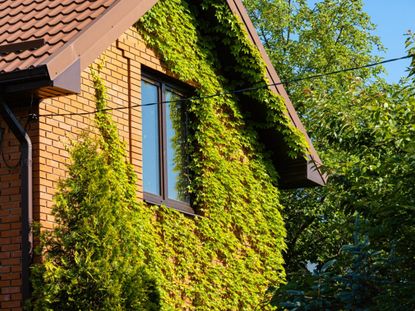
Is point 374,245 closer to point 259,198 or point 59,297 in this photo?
point 59,297

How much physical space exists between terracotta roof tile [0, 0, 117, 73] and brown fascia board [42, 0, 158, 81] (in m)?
0.09

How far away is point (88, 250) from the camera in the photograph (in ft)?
30.1

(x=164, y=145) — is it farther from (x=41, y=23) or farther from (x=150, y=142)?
(x=41, y=23)

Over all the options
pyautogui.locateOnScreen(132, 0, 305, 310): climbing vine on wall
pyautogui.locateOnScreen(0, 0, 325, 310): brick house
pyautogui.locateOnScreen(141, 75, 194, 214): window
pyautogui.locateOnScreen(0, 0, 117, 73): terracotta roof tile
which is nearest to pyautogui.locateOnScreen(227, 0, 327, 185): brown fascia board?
pyautogui.locateOnScreen(132, 0, 305, 310): climbing vine on wall

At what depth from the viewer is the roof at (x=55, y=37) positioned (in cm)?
923

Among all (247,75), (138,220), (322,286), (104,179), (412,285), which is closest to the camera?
(412,285)

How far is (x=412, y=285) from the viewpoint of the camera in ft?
26.6

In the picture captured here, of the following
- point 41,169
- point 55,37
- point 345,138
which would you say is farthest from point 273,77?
point 41,169

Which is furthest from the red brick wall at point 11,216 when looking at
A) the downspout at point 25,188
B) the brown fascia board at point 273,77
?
the brown fascia board at point 273,77

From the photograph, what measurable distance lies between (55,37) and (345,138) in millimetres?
4580

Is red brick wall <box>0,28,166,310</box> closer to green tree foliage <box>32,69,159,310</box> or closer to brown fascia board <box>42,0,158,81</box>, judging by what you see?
green tree foliage <box>32,69,159,310</box>

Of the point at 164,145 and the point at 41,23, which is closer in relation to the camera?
the point at 41,23

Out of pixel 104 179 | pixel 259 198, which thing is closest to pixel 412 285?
→ pixel 104 179

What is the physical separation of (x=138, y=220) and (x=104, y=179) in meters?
1.50
